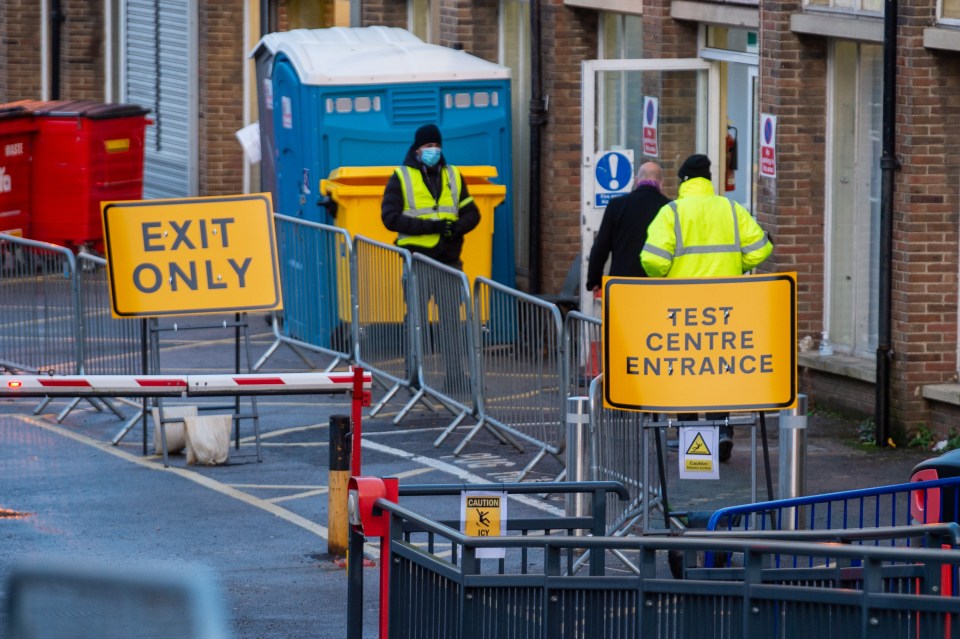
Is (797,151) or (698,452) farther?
(797,151)

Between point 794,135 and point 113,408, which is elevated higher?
point 794,135

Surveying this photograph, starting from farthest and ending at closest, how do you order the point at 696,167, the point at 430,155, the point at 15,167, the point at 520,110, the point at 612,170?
1. the point at 15,167
2. the point at 520,110
3. the point at 612,170
4. the point at 430,155
5. the point at 696,167

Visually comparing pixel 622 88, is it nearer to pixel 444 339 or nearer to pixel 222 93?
pixel 444 339

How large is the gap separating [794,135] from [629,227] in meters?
1.74

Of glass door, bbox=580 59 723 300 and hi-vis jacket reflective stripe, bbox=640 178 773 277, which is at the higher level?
glass door, bbox=580 59 723 300

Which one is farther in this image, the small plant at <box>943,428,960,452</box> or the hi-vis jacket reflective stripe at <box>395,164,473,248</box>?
the hi-vis jacket reflective stripe at <box>395,164,473,248</box>

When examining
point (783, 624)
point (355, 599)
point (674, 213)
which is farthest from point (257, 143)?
point (783, 624)

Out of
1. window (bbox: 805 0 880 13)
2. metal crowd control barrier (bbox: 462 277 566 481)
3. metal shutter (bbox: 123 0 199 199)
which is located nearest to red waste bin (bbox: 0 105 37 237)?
metal shutter (bbox: 123 0 199 199)

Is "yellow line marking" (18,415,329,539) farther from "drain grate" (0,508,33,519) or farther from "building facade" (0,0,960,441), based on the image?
"building facade" (0,0,960,441)

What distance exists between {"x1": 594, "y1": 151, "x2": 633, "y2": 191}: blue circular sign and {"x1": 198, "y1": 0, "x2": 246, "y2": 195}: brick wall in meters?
9.94

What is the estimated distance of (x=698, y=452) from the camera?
29.6 feet

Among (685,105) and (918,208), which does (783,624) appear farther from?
(685,105)

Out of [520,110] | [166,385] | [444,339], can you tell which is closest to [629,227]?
[444,339]

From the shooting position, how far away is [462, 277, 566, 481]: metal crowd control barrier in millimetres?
11062
